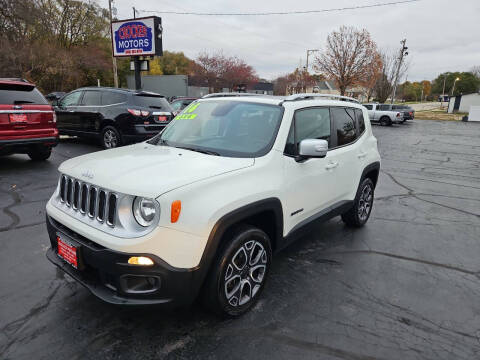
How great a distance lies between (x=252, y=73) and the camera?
57.3 metres

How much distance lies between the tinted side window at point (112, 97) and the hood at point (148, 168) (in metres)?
6.33

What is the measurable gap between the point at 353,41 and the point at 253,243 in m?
35.6

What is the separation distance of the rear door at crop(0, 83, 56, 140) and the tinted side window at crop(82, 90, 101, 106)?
87.4 inches

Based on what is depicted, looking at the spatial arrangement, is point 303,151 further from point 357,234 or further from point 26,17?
point 26,17

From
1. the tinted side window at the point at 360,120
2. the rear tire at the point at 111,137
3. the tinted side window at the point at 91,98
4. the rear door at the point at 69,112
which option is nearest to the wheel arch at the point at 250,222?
the tinted side window at the point at 360,120

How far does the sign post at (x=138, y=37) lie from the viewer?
14.1 m

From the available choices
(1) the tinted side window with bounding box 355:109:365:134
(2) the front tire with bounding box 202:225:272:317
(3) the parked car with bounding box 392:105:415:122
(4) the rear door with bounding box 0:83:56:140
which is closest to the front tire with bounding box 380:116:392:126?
(3) the parked car with bounding box 392:105:415:122

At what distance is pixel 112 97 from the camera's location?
Result: 8.99 metres

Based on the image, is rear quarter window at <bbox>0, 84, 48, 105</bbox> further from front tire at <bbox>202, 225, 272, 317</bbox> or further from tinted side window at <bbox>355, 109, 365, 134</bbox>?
tinted side window at <bbox>355, 109, 365, 134</bbox>

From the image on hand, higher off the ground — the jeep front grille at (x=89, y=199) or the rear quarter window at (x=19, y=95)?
the rear quarter window at (x=19, y=95)

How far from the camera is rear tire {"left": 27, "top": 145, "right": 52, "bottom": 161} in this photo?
24.9 feet

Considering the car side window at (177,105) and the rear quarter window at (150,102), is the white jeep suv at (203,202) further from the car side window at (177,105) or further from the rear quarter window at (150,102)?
the car side window at (177,105)

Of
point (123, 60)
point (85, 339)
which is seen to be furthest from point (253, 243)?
point (123, 60)

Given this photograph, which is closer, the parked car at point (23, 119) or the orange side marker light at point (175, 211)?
the orange side marker light at point (175, 211)
